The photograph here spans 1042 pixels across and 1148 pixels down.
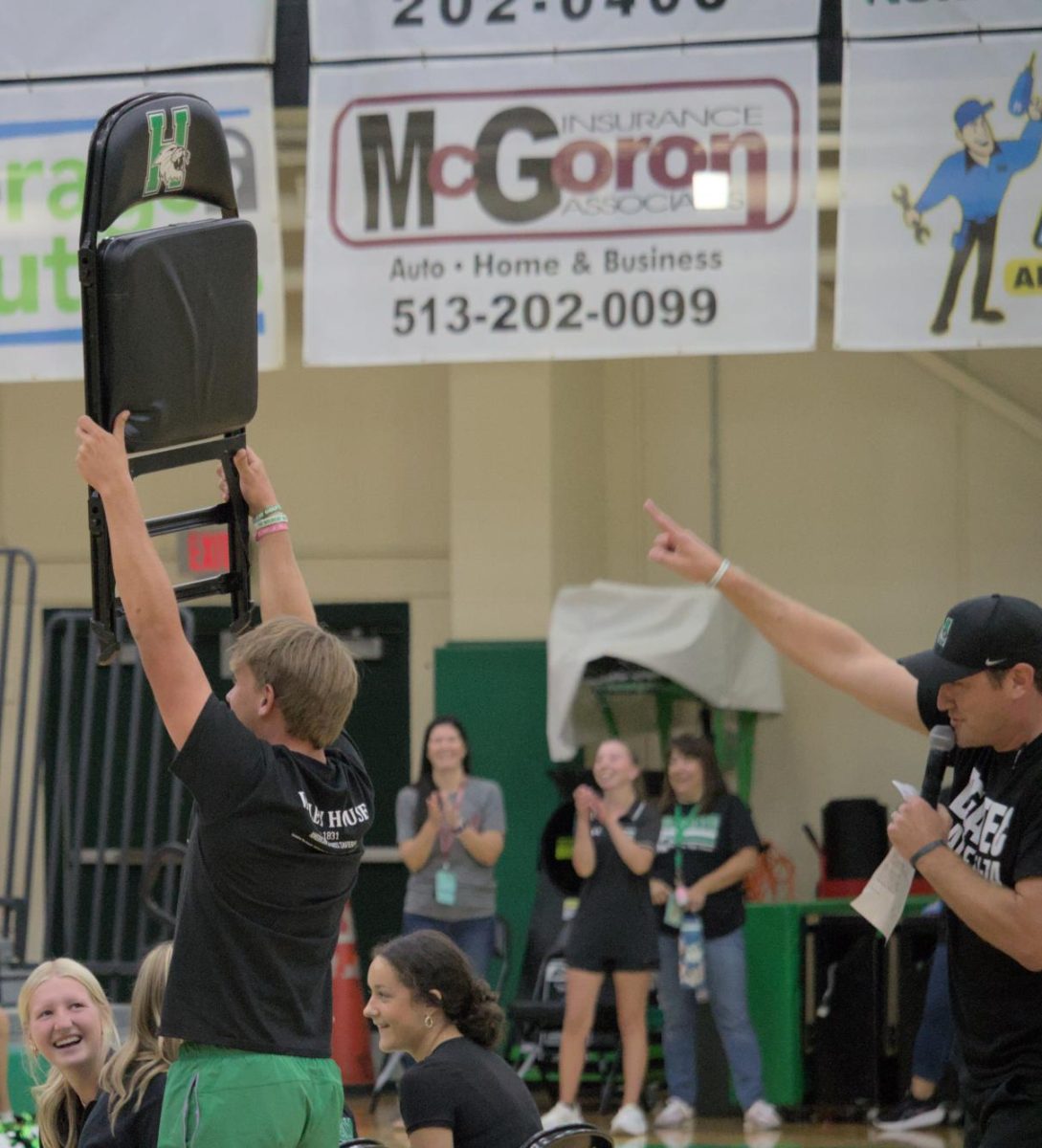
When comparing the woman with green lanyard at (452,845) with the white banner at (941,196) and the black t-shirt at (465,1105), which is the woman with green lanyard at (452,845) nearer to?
the white banner at (941,196)

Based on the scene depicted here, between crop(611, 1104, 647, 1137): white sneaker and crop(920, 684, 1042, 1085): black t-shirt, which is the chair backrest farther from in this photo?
crop(611, 1104, 647, 1137): white sneaker

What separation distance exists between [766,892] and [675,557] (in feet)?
23.2

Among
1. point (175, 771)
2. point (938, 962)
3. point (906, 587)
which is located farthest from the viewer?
point (906, 587)

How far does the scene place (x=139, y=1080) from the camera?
3.66m

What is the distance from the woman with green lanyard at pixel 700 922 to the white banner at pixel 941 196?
2871mm

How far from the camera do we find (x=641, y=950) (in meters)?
8.60

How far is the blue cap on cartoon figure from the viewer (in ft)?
21.8

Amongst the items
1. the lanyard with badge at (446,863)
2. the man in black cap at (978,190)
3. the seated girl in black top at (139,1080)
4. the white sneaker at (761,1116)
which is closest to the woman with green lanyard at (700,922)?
the white sneaker at (761,1116)

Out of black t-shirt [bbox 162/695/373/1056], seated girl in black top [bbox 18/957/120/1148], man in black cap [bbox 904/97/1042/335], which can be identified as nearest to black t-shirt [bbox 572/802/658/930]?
man in black cap [bbox 904/97/1042/335]

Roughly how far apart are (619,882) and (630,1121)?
1037 millimetres

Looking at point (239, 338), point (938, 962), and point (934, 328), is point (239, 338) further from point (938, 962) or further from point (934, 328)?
point (938, 962)

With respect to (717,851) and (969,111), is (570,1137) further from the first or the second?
(717,851)

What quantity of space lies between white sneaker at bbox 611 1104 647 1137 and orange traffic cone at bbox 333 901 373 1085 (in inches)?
67.5

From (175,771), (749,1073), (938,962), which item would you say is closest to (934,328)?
(938,962)
